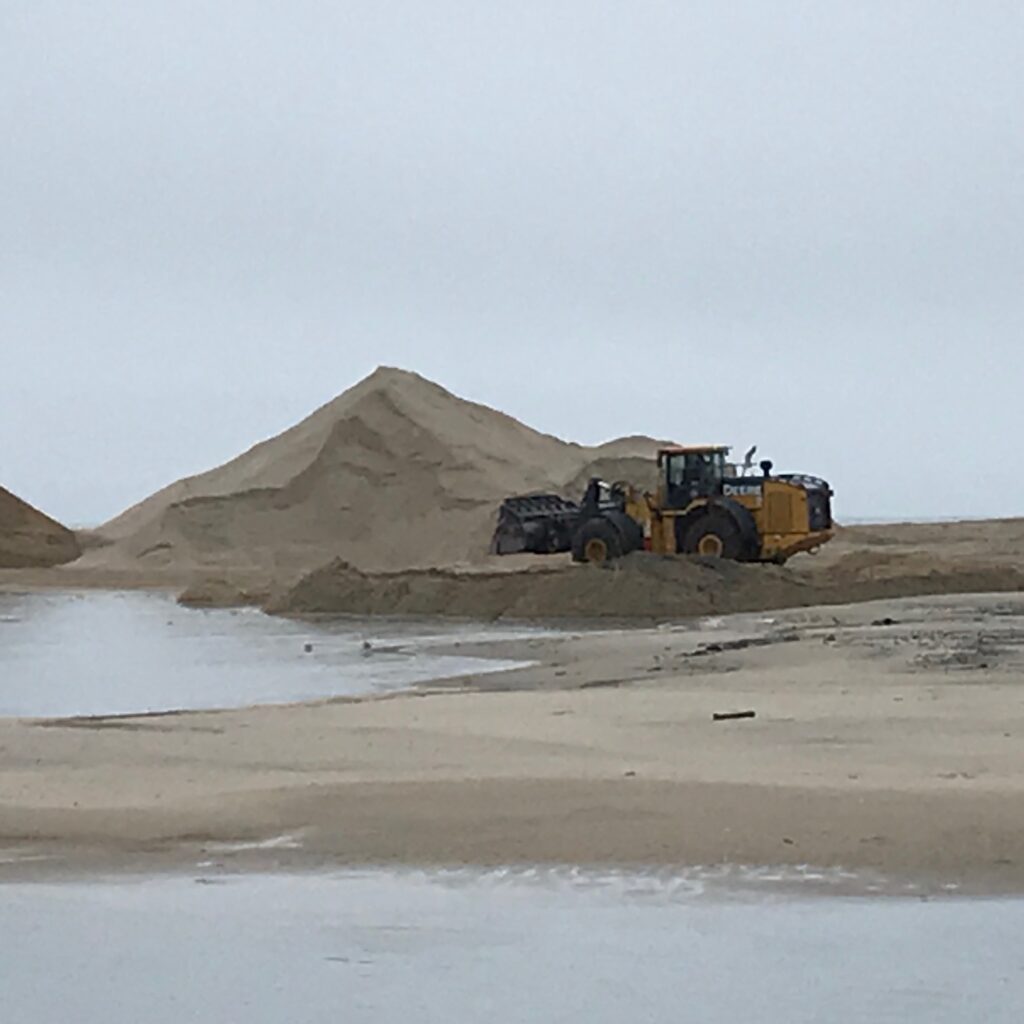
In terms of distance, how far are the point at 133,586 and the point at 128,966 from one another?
35792 millimetres

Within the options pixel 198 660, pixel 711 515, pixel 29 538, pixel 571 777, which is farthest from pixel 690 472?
pixel 29 538

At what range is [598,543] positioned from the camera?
1099 inches

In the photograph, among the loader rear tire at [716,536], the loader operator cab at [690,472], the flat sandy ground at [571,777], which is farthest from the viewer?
the loader operator cab at [690,472]

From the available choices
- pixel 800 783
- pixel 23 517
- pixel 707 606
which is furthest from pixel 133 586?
pixel 800 783

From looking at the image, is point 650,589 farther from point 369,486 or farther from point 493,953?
point 369,486

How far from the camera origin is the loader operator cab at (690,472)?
27562mm

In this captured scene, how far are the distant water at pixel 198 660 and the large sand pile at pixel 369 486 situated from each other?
727 inches

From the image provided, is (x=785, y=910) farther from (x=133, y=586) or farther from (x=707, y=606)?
(x=133, y=586)

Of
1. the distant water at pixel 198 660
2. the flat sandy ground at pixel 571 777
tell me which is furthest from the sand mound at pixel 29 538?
the flat sandy ground at pixel 571 777

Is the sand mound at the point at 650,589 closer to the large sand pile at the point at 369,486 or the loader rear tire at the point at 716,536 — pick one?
the loader rear tire at the point at 716,536

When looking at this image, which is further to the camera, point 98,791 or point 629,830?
point 98,791

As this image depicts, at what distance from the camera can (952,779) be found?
8.30 meters

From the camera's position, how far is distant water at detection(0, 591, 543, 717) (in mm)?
14820

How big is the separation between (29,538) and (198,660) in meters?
35.2
